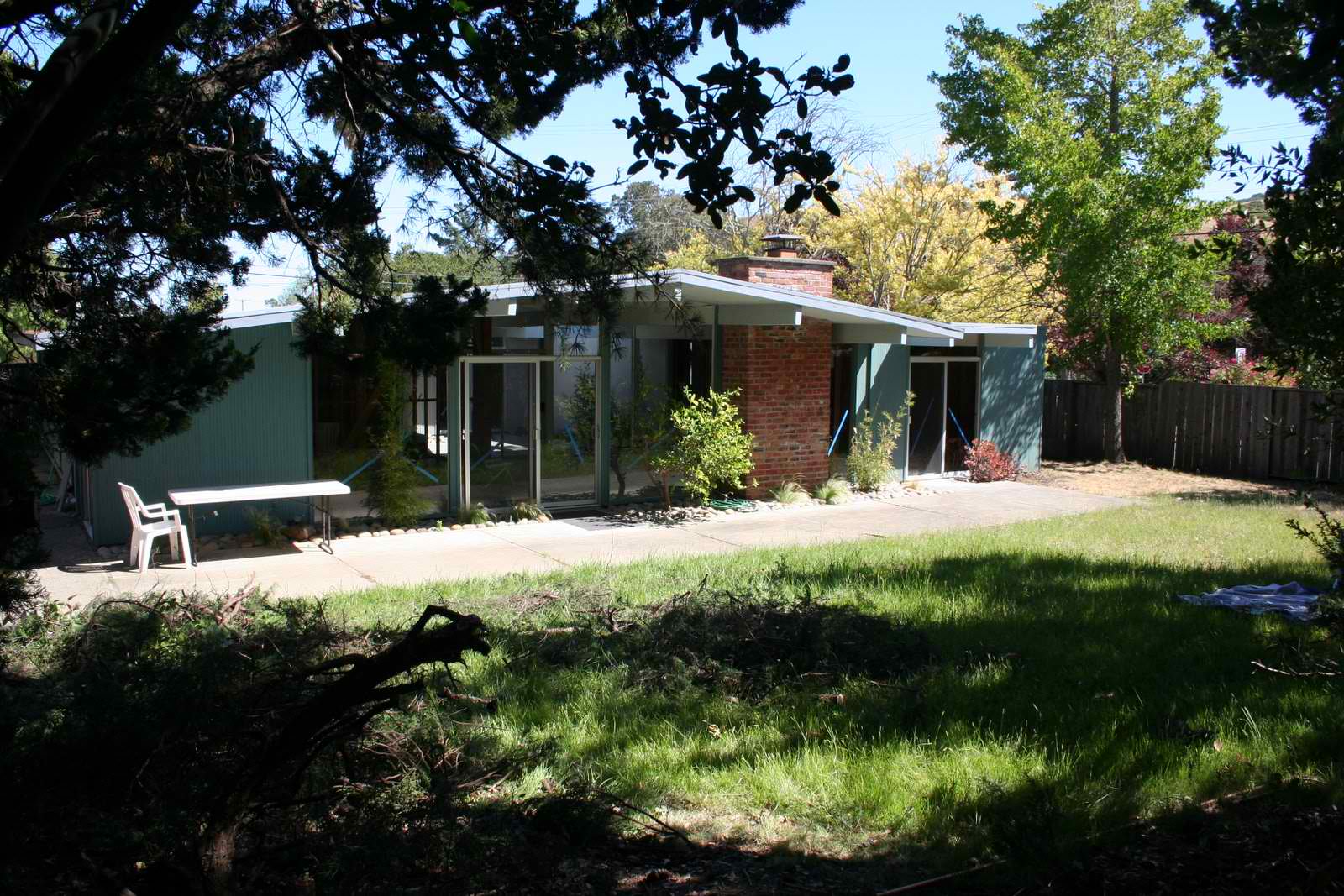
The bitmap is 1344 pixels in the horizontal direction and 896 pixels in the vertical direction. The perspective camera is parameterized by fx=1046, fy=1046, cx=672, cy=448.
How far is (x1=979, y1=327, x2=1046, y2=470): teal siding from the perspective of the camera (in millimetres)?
19547

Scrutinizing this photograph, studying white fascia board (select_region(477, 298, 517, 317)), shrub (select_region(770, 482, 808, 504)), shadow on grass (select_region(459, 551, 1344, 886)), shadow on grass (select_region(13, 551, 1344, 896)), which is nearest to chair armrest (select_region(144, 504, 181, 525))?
white fascia board (select_region(477, 298, 517, 317))

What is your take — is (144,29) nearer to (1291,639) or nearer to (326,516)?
(1291,639)

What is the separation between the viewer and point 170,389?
17.5 ft

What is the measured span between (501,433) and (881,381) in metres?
6.97

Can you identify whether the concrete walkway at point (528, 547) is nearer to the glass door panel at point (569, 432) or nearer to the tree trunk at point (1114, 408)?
the glass door panel at point (569, 432)

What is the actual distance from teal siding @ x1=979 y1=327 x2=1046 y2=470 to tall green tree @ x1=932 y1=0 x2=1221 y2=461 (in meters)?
1.26

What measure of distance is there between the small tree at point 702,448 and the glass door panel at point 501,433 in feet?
5.98

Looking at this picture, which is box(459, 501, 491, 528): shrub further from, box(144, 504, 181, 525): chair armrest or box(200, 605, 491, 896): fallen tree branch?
box(200, 605, 491, 896): fallen tree branch

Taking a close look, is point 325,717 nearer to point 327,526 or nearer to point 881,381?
point 327,526

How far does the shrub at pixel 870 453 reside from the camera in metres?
17.0

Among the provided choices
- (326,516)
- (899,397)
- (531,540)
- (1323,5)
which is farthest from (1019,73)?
(1323,5)

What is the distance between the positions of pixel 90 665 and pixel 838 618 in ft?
14.9

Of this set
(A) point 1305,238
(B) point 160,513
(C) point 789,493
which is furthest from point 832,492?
(A) point 1305,238

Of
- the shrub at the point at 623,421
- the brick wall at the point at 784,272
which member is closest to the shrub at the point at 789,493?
the shrub at the point at 623,421
